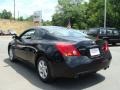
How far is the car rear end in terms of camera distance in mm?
6660

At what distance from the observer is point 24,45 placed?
880 cm

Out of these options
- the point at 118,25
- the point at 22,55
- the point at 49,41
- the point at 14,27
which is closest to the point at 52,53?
the point at 49,41

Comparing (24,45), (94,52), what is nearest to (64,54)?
(94,52)

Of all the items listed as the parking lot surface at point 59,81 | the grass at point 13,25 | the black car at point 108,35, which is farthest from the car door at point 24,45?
the grass at point 13,25

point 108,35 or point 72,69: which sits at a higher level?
point 108,35

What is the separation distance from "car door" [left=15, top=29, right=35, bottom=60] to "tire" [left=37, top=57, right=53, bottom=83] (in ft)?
2.61

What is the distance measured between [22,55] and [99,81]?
9.53 ft

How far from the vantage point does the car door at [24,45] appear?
338 inches

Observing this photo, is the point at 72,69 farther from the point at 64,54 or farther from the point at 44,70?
the point at 44,70

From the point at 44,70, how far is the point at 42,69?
0.38 feet

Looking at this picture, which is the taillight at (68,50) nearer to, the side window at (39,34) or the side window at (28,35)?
the side window at (39,34)

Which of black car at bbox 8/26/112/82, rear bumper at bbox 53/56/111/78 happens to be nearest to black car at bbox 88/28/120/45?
black car at bbox 8/26/112/82

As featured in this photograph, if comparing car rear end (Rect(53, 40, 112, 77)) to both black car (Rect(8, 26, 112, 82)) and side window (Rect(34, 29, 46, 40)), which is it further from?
side window (Rect(34, 29, 46, 40))

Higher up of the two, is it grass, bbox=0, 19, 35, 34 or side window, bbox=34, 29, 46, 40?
grass, bbox=0, 19, 35, 34
